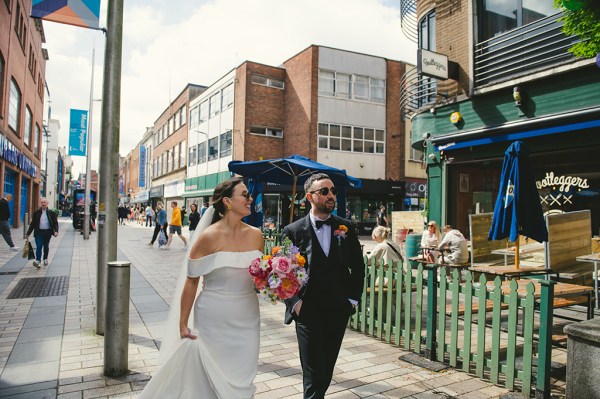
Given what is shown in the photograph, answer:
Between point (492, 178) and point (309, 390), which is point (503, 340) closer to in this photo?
point (309, 390)

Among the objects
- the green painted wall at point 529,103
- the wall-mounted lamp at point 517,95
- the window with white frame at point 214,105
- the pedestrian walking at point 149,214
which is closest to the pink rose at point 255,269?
the green painted wall at point 529,103

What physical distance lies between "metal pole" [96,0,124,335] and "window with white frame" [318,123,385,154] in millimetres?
21303

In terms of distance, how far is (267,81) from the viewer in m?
27.3

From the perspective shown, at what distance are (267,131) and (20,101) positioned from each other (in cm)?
1410

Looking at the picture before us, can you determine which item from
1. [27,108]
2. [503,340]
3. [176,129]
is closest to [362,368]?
[503,340]

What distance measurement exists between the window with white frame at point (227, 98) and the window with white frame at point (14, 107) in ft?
40.5

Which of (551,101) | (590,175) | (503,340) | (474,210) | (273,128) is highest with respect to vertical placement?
(273,128)

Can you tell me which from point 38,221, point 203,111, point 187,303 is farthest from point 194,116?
point 187,303

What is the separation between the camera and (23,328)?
520 centimetres

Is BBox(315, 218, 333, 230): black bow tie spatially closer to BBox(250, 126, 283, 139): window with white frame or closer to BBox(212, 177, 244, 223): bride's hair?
BBox(212, 177, 244, 223): bride's hair

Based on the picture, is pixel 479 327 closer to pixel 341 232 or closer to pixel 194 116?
pixel 341 232

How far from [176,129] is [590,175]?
125 ft

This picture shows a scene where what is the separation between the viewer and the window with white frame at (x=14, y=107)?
64.5ft

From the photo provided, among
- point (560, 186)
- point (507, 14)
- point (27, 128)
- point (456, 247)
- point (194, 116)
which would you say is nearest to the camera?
point (456, 247)
